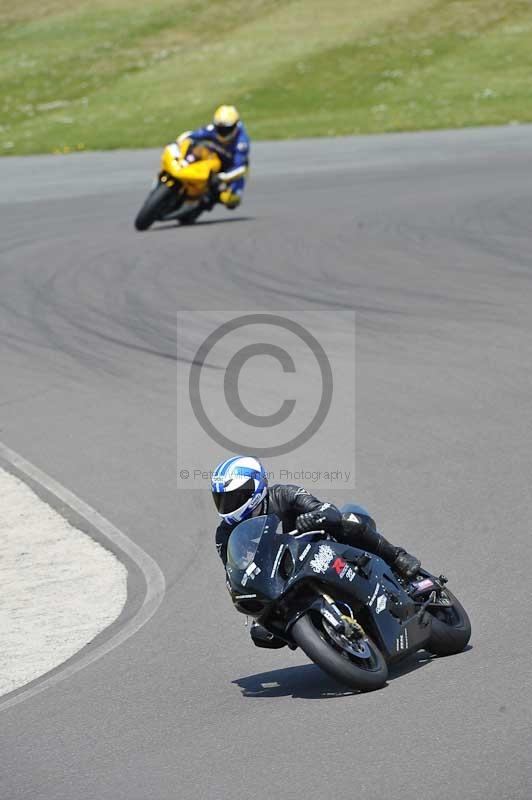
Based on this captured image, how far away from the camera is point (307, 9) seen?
52.6 m

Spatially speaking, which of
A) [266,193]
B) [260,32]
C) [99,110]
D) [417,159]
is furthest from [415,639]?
[260,32]

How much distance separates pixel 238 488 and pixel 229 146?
1524cm

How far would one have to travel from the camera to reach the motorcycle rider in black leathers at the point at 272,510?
6.59 m

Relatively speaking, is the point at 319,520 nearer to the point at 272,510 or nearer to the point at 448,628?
the point at 272,510

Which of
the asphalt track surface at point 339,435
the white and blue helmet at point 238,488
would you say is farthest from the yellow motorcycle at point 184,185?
the white and blue helmet at point 238,488

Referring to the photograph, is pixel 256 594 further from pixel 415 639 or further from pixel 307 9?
pixel 307 9

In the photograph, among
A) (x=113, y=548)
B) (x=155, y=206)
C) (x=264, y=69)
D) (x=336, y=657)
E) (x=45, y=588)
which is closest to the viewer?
(x=336, y=657)

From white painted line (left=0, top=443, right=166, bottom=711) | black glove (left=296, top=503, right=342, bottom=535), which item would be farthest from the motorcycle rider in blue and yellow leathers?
black glove (left=296, top=503, right=342, bottom=535)

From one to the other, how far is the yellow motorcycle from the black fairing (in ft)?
46.9

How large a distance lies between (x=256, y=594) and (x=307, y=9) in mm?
49061

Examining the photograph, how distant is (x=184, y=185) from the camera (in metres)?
20.7

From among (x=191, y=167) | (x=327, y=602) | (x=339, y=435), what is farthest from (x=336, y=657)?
(x=191, y=167)

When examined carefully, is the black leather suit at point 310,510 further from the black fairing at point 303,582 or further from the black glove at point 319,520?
the black fairing at point 303,582

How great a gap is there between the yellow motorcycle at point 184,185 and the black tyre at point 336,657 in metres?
14.6
